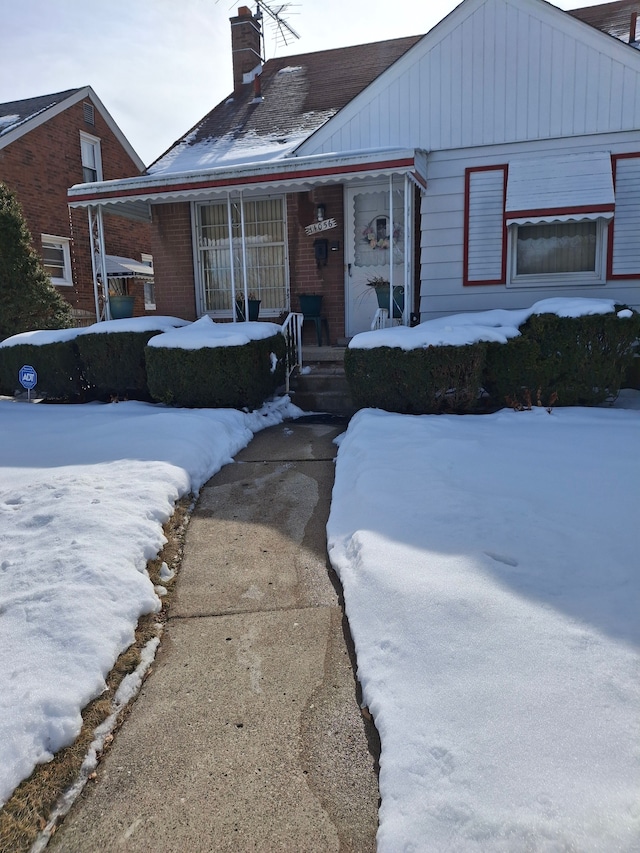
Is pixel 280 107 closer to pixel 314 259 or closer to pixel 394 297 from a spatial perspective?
pixel 314 259

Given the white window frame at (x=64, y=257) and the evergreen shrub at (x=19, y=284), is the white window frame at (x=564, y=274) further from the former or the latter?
the white window frame at (x=64, y=257)

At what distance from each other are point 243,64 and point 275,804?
46.6 feet

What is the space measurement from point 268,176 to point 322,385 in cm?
301

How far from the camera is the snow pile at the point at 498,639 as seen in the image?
5.81 feet

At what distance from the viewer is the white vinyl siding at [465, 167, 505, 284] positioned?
864 centimetres

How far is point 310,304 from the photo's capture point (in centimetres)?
966

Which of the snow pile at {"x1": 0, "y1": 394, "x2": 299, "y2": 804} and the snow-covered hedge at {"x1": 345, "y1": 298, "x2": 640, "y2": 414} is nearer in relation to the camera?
the snow pile at {"x1": 0, "y1": 394, "x2": 299, "y2": 804}

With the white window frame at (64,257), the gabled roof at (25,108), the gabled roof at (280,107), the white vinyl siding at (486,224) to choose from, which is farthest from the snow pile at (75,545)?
the gabled roof at (25,108)

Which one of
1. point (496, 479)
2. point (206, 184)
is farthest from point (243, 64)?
point (496, 479)

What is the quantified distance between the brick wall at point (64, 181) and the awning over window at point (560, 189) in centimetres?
1328

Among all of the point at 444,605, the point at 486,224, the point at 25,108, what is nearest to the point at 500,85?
the point at 486,224

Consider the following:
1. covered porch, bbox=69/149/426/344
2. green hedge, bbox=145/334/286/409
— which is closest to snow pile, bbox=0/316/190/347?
green hedge, bbox=145/334/286/409

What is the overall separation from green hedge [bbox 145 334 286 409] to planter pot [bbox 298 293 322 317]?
2.34m

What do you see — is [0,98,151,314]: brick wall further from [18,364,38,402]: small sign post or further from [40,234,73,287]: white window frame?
[18,364,38,402]: small sign post
